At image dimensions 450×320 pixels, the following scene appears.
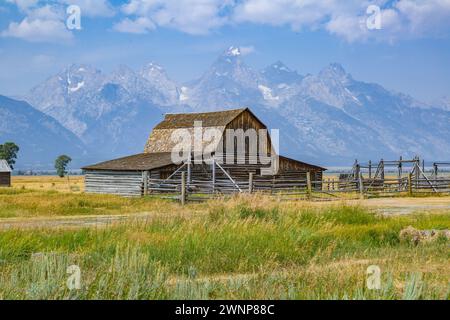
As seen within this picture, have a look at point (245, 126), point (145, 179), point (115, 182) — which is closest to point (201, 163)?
point (145, 179)

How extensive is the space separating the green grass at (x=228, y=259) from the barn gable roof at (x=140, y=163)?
2535 cm

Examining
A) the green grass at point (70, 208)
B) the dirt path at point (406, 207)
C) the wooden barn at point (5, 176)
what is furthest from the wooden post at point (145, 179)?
the wooden barn at point (5, 176)

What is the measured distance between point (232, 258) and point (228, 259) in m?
0.13

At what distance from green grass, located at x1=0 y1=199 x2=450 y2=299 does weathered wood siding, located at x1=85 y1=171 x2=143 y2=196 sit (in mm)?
26326

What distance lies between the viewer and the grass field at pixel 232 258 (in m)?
7.94

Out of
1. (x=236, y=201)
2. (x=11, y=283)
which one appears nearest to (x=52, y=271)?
(x=11, y=283)

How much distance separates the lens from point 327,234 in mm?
15016

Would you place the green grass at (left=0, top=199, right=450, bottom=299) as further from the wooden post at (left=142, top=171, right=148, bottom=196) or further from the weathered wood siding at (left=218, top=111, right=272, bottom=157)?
the weathered wood siding at (left=218, top=111, right=272, bottom=157)

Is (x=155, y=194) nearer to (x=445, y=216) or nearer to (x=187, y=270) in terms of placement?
(x=445, y=216)

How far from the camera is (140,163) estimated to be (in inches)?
1763

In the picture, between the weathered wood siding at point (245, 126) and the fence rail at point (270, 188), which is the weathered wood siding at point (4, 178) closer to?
the weathered wood siding at point (245, 126)

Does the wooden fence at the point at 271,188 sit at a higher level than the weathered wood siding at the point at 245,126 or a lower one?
lower

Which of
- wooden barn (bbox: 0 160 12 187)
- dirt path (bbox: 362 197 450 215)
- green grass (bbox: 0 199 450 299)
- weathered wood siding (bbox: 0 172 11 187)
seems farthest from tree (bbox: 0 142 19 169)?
green grass (bbox: 0 199 450 299)

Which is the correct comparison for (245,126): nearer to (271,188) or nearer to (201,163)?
(201,163)
